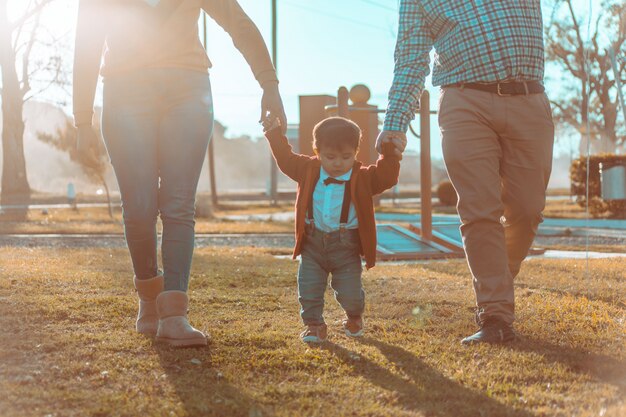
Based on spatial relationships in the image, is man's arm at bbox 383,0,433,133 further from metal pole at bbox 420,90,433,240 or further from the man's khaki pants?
metal pole at bbox 420,90,433,240

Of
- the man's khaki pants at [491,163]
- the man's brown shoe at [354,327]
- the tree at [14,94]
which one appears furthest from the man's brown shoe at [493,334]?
the tree at [14,94]

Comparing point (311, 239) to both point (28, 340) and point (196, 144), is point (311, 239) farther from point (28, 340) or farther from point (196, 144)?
point (28, 340)

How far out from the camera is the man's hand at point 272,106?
4.18 metres

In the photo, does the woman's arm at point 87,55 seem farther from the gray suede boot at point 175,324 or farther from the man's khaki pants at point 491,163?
the man's khaki pants at point 491,163

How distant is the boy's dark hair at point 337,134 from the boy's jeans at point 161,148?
21.1 inches

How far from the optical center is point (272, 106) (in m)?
4.18

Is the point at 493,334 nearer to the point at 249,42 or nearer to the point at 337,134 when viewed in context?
the point at 337,134

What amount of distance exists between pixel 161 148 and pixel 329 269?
95 centimetres

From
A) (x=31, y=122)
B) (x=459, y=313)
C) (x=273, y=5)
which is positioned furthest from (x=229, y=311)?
(x=31, y=122)

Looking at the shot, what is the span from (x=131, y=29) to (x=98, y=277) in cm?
294

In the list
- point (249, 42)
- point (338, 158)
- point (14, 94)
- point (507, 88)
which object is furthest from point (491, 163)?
point (14, 94)

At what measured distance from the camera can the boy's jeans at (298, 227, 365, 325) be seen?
4074 mm

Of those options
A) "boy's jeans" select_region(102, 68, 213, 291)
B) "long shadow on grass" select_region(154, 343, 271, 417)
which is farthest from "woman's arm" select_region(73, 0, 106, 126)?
"long shadow on grass" select_region(154, 343, 271, 417)

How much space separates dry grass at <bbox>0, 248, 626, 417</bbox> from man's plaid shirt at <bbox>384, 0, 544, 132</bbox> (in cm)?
114
